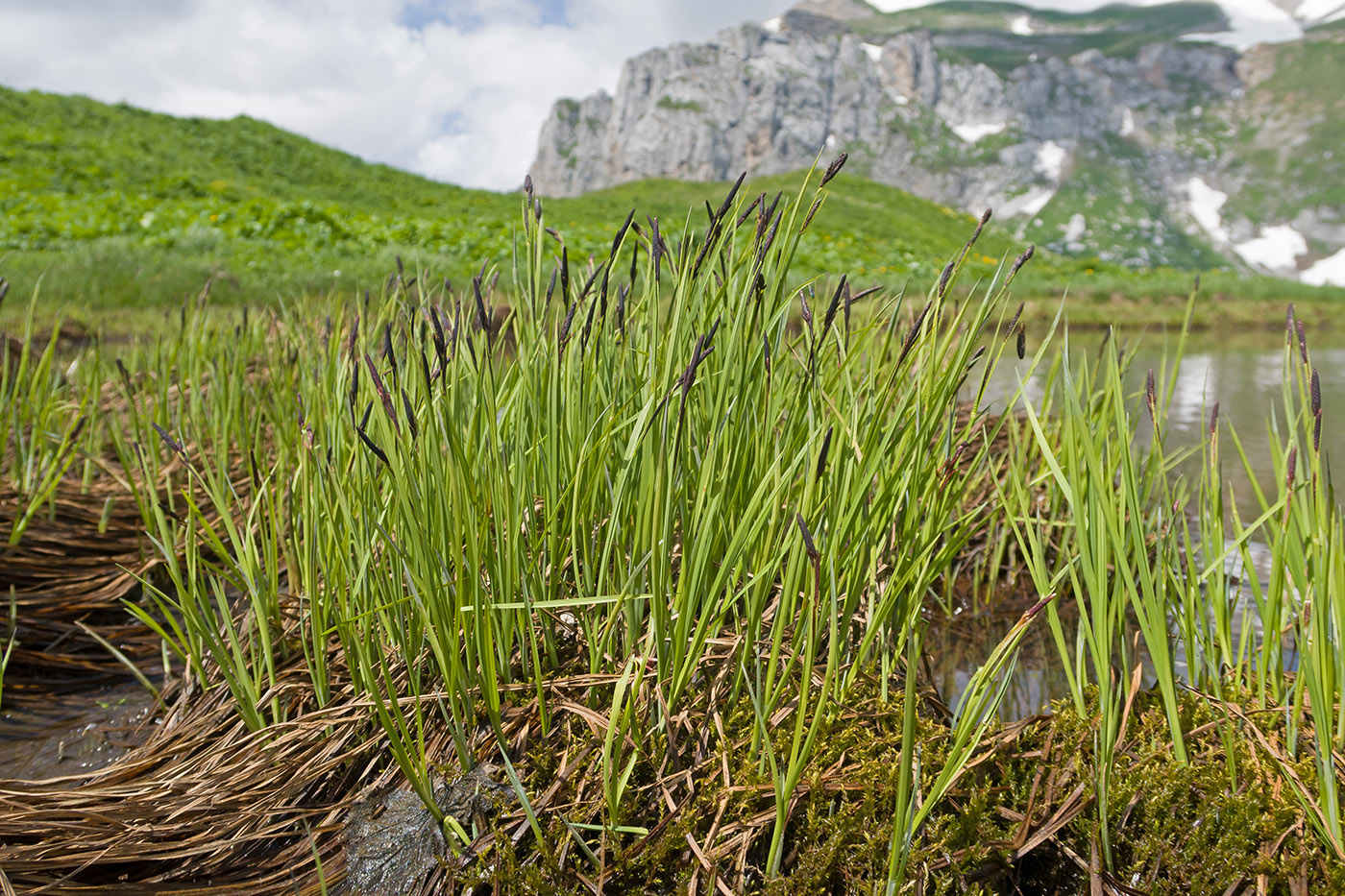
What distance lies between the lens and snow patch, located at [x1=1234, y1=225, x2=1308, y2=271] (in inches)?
2707

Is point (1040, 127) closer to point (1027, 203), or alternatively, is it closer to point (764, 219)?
point (1027, 203)

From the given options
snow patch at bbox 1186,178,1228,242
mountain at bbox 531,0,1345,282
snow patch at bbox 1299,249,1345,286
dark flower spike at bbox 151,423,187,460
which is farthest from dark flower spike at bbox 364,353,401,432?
snow patch at bbox 1186,178,1228,242

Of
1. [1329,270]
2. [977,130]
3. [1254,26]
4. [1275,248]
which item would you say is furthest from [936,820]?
[1254,26]

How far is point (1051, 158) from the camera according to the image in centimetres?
7644

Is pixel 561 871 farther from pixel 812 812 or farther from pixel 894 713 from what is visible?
pixel 894 713

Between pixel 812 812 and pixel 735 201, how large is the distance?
780 millimetres

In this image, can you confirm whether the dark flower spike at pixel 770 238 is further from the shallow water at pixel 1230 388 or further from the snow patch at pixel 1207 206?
the snow patch at pixel 1207 206

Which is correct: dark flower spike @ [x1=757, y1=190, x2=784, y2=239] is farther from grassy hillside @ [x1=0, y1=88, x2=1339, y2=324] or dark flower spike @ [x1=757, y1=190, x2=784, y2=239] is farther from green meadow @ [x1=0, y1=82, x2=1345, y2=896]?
grassy hillside @ [x1=0, y1=88, x2=1339, y2=324]

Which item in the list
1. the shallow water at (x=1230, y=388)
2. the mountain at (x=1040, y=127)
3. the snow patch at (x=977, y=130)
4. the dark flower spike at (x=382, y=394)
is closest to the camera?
the dark flower spike at (x=382, y=394)

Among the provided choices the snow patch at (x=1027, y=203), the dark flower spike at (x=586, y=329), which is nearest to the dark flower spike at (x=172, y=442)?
the dark flower spike at (x=586, y=329)

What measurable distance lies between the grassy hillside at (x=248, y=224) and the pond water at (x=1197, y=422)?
60.5 inches

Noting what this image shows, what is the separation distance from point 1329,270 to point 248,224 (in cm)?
8610

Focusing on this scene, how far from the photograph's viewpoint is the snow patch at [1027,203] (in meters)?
71.3

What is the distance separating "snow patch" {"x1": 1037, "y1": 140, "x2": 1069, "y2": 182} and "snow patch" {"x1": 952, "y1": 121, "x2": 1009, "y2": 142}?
4.72 meters
